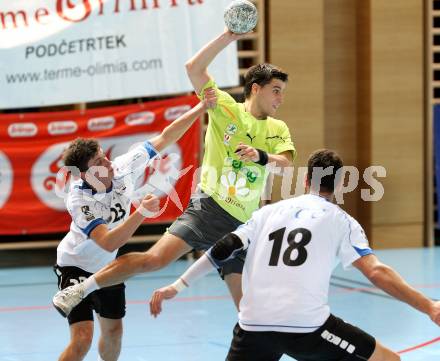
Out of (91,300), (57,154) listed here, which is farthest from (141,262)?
(57,154)

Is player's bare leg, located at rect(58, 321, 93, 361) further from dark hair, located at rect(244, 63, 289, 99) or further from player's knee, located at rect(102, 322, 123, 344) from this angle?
dark hair, located at rect(244, 63, 289, 99)

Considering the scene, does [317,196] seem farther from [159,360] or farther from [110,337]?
[159,360]

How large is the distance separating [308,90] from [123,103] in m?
2.60

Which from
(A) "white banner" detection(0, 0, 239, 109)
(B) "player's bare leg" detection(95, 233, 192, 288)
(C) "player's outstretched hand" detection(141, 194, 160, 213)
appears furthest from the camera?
(A) "white banner" detection(0, 0, 239, 109)

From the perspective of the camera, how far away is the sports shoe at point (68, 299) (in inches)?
221

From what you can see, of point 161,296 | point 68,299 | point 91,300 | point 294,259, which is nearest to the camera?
point 294,259

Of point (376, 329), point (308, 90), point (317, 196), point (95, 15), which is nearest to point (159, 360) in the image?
point (376, 329)

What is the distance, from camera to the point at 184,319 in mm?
8492

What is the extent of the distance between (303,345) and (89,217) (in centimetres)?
186

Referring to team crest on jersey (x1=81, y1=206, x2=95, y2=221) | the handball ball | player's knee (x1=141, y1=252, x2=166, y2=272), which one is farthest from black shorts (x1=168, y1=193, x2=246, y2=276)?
the handball ball

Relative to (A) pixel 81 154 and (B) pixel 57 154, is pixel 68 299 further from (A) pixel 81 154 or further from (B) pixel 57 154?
(B) pixel 57 154

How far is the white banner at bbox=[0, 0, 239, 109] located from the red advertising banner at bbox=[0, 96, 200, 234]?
23cm

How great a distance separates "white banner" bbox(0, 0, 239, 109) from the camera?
1125 cm

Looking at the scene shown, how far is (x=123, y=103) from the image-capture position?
495 inches
